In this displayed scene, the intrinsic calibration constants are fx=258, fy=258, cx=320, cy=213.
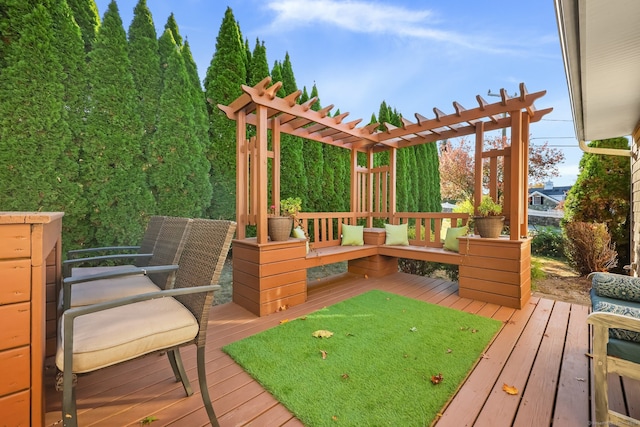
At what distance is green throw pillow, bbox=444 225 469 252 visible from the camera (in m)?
3.80

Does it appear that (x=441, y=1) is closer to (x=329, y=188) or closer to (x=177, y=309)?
(x=329, y=188)

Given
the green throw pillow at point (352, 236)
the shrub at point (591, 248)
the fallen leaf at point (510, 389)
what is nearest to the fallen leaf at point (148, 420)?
the fallen leaf at point (510, 389)

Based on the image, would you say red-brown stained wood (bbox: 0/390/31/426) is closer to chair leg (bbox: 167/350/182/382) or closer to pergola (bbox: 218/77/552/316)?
chair leg (bbox: 167/350/182/382)

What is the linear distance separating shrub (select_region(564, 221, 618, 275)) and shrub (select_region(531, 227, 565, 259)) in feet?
5.69

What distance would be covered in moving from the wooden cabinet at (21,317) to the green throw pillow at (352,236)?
3845mm

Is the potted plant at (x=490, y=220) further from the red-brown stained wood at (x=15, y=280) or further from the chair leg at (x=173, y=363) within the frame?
the red-brown stained wood at (x=15, y=280)

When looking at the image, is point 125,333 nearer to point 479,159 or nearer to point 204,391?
point 204,391

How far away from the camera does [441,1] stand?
4.57 meters

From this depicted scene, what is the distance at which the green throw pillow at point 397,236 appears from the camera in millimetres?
4461

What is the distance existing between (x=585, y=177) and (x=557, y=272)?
6.41ft

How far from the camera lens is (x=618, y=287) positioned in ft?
6.72

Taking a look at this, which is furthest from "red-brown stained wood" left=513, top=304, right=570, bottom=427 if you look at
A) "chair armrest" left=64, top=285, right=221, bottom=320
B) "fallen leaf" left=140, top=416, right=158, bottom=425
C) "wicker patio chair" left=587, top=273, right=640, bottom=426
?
"fallen leaf" left=140, top=416, right=158, bottom=425

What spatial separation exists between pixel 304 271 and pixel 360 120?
251 cm

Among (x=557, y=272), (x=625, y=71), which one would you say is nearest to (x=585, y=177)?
(x=557, y=272)
